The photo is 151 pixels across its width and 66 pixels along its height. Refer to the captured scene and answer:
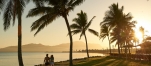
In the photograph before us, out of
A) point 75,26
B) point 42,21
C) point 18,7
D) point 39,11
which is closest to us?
point 18,7

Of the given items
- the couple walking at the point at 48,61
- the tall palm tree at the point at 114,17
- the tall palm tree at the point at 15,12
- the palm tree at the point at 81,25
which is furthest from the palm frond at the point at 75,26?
the tall palm tree at the point at 15,12

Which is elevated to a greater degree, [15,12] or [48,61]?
[15,12]

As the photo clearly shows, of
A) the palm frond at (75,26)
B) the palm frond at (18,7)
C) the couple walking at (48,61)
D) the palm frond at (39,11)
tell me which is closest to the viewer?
the palm frond at (18,7)

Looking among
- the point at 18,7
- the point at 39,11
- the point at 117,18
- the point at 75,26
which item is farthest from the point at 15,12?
the point at 117,18

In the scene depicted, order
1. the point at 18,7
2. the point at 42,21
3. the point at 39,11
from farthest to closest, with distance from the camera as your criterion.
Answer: the point at 42,21
the point at 39,11
the point at 18,7

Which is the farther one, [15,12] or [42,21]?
[42,21]

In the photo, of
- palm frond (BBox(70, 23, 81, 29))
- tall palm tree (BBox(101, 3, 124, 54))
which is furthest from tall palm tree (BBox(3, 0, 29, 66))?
tall palm tree (BBox(101, 3, 124, 54))

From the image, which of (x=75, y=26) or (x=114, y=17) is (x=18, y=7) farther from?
(x=114, y=17)

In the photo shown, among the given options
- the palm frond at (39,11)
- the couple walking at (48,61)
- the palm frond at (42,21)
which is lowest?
the couple walking at (48,61)

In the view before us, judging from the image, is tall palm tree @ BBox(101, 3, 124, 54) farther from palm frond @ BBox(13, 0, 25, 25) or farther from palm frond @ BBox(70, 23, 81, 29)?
palm frond @ BBox(13, 0, 25, 25)

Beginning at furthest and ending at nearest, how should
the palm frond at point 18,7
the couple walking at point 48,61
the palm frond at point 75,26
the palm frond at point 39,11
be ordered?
the palm frond at point 75,26 → the palm frond at point 39,11 → the couple walking at point 48,61 → the palm frond at point 18,7

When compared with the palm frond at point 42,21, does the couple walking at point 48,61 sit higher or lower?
lower

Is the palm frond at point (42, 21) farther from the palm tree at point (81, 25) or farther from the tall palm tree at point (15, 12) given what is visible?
the palm tree at point (81, 25)

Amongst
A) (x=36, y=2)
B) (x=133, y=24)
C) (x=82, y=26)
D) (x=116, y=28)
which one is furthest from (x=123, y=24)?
(x=36, y=2)
